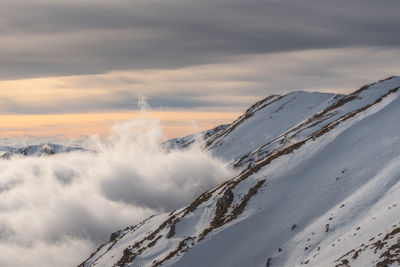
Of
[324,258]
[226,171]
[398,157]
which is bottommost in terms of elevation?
[324,258]

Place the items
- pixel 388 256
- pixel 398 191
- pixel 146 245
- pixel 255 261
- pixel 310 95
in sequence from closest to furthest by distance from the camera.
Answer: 1. pixel 388 256
2. pixel 398 191
3. pixel 255 261
4. pixel 146 245
5. pixel 310 95

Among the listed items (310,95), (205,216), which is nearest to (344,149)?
(205,216)

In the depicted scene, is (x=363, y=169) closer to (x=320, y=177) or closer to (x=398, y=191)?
(x=320, y=177)

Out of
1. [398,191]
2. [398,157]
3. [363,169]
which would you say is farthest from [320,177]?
[398,191]

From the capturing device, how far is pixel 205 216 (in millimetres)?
64875

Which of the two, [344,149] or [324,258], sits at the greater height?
[344,149]

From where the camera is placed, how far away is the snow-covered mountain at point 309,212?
34594 mm

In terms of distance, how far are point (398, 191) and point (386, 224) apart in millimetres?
6960

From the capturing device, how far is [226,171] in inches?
6649

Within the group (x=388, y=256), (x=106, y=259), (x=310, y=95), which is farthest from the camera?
(x=310, y=95)

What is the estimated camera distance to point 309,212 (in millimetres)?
46938

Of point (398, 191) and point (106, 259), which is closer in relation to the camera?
point (398, 191)

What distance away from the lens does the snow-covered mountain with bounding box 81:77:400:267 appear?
1362 inches

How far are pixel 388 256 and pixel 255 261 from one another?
68.0 feet
